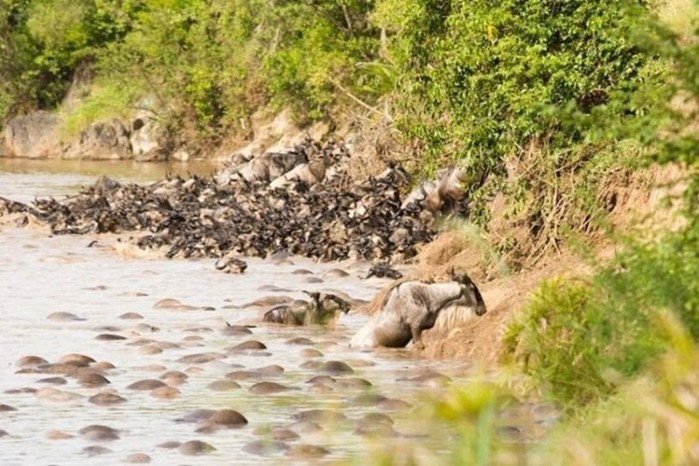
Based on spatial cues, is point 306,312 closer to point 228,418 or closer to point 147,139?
point 228,418

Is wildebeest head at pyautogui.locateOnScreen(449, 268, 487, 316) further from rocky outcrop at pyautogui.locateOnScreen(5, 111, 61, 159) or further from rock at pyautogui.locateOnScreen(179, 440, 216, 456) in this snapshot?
rocky outcrop at pyautogui.locateOnScreen(5, 111, 61, 159)

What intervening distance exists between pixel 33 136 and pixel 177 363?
47.9 metres

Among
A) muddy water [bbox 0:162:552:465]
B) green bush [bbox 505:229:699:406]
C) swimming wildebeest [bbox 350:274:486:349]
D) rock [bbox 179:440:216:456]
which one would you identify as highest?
green bush [bbox 505:229:699:406]

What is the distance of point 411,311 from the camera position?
1706 centimetres

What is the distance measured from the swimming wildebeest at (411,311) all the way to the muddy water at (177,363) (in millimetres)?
A: 318

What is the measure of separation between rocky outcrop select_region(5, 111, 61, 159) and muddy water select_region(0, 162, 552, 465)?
36.9m

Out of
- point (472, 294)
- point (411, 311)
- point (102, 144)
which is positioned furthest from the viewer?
point (102, 144)

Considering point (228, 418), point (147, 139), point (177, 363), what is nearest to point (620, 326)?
point (228, 418)

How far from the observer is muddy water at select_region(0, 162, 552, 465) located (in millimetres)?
12508

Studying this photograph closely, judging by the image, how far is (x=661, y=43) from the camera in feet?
32.3

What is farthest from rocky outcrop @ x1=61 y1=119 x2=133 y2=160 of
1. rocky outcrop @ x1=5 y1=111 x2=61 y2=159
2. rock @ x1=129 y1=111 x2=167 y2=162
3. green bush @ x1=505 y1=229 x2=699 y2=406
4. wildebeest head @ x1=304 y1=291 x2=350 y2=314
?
green bush @ x1=505 y1=229 x2=699 y2=406

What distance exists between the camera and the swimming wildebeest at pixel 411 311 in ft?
55.8

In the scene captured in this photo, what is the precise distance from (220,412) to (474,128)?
27.4 feet

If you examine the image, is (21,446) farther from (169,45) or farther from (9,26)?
(9,26)
